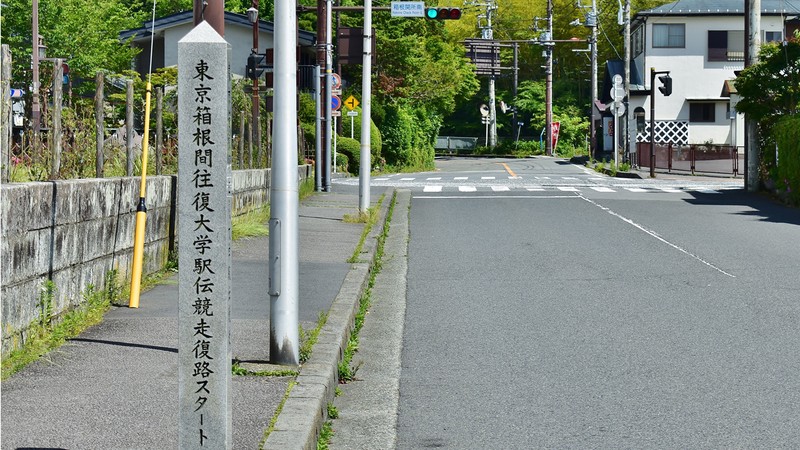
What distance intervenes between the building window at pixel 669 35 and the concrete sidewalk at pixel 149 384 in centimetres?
5138

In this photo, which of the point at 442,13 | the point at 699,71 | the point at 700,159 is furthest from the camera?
the point at 699,71

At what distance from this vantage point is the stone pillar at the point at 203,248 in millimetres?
4637

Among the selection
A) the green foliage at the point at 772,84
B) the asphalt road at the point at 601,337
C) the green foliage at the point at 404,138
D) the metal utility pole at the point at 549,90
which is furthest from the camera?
the metal utility pole at the point at 549,90

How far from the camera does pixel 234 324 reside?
877 centimetres

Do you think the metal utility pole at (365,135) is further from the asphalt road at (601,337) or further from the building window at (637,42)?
the building window at (637,42)

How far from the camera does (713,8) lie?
2328 inches

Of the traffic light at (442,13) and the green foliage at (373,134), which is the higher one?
the traffic light at (442,13)

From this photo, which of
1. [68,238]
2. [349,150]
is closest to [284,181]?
[68,238]

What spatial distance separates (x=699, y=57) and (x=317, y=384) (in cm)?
5584

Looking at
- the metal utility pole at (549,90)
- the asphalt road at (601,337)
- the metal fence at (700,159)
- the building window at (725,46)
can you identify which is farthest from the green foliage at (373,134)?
the asphalt road at (601,337)

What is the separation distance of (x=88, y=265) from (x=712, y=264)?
7.75 metres

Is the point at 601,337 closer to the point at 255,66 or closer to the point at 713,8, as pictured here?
the point at 255,66

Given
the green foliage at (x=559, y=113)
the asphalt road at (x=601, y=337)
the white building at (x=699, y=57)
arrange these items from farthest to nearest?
the green foliage at (x=559, y=113), the white building at (x=699, y=57), the asphalt road at (x=601, y=337)

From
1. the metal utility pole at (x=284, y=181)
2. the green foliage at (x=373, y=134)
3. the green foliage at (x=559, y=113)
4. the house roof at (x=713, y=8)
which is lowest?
the metal utility pole at (x=284, y=181)
